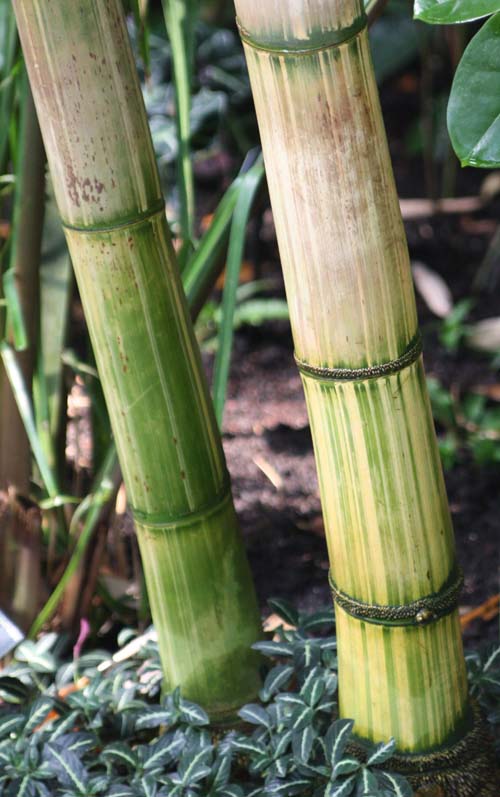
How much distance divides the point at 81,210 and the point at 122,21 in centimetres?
14

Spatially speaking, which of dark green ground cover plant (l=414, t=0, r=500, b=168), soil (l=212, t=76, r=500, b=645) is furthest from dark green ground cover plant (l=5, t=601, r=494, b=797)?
dark green ground cover plant (l=414, t=0, r=500, b=168)

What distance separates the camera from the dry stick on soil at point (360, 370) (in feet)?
2.17

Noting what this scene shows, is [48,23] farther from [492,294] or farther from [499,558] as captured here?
[492,294]

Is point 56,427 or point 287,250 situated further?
point 56,427

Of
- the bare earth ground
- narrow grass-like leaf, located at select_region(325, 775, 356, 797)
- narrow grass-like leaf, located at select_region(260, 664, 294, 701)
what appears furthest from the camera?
the bare earth ground

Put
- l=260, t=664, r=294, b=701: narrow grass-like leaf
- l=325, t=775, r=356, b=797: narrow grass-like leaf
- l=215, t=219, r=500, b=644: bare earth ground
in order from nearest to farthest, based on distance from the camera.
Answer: l=325, t=775, r=356, b=797: narrow grass-like leaf, l=260, t=664, r=294, b=701: narrow grass-like leaf, l=215, t=219, r=500, b=644: bare earth ground

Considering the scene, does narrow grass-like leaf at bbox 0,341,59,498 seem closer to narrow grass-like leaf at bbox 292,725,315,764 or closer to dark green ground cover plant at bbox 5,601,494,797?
dark green ground cover plant at bbox 5,601,494,797

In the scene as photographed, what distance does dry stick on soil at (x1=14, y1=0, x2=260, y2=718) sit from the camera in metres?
0.75

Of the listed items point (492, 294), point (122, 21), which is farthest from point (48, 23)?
point (492, 294)

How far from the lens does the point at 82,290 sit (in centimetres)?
84

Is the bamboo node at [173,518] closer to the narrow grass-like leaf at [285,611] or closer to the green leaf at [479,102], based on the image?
the narrow grass-like leaf at [285,611]

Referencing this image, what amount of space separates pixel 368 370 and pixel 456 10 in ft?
0.82

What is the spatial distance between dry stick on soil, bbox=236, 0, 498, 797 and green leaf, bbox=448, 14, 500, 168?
0.06m

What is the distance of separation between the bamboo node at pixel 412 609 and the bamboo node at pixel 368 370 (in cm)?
20
